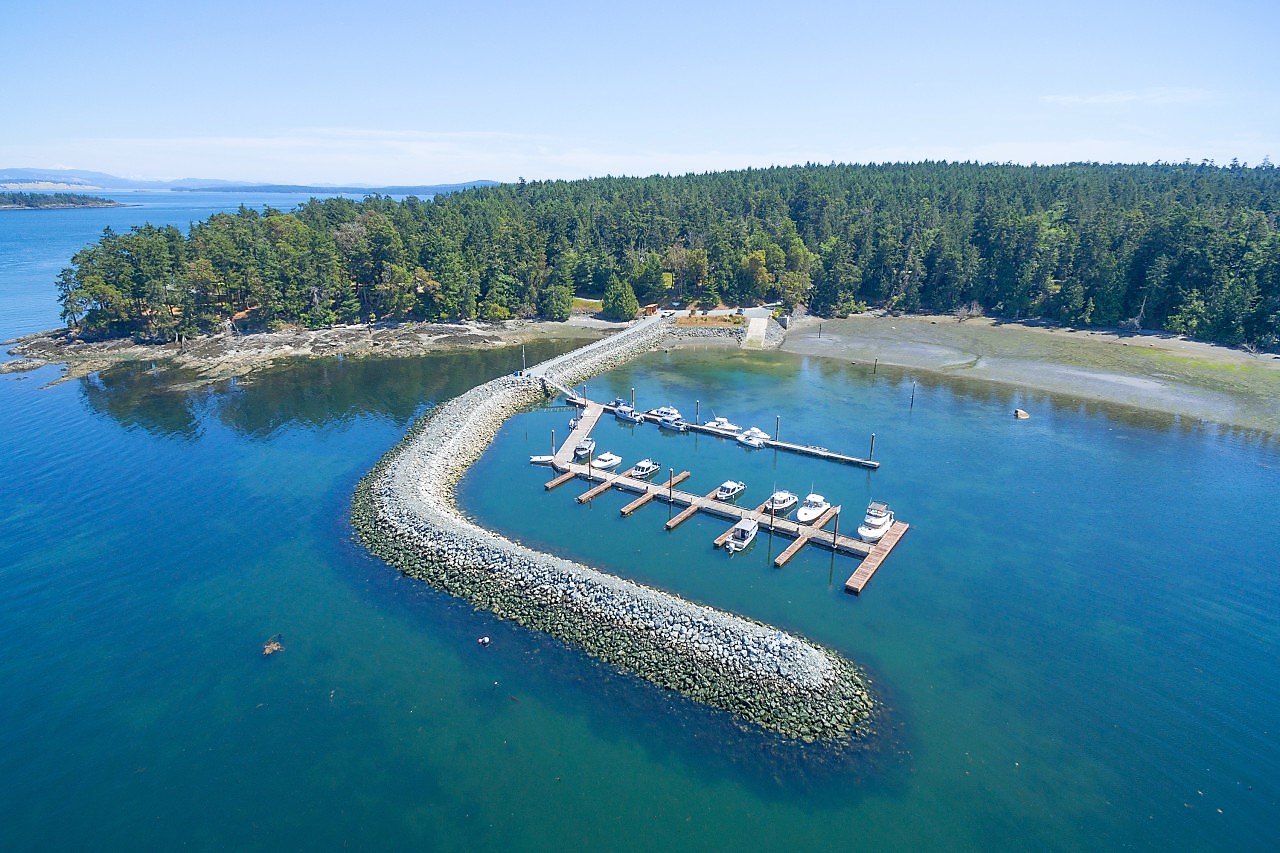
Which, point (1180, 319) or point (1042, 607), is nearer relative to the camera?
point (1042, 607)

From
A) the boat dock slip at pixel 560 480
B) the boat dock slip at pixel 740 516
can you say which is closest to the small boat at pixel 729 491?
the boat dock slip at pixel 740 516

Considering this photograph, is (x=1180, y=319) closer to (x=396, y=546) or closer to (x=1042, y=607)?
(x=1042, y=607)

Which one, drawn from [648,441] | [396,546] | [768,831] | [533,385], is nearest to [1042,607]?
[768,831]

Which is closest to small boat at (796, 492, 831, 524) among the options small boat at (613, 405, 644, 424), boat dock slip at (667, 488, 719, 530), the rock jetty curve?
boat dock slip at (667, 488, 719, 530)

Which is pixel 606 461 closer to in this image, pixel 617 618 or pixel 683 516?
pixel 683 516

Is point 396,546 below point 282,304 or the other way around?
below

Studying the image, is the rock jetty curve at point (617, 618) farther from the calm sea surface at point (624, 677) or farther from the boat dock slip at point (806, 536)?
the boat dock slip at point (806, 536)

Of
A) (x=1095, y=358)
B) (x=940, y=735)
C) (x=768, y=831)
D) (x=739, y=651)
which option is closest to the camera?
(x=768, y=831)
